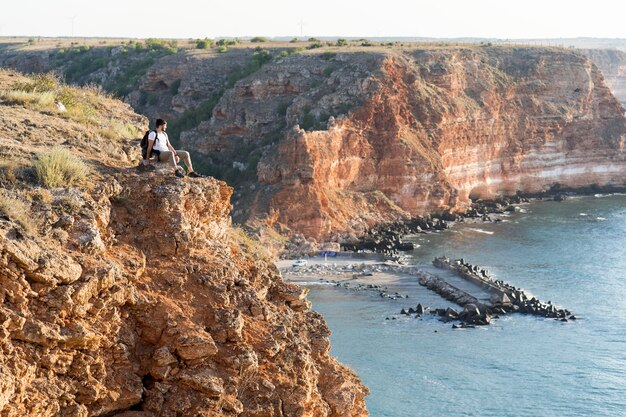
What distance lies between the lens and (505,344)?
178 ft

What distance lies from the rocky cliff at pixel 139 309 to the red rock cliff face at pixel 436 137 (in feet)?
223

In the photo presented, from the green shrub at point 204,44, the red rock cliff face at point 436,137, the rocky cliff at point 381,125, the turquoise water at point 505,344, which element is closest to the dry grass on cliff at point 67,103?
the turquoise water at point 505,344

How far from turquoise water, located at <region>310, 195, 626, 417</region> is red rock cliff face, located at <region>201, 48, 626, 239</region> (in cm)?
1043

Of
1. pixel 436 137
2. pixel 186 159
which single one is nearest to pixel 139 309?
pixel 186 159

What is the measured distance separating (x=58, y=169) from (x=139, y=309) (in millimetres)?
2142

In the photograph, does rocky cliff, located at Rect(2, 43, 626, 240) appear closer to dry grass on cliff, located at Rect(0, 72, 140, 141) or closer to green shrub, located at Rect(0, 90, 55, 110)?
dry grass on cliff, located at Rect(0, 72, 140, 141)

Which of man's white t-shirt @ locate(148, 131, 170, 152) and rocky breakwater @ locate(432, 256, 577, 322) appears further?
rocky breakwater @ locate(432, 256, 577, 322)

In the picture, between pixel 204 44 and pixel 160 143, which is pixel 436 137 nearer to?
pixel 204 44

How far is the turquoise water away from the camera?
145 ft

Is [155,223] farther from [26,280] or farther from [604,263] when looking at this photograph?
[604,263]

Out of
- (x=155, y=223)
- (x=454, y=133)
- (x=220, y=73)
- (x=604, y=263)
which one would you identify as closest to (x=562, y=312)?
(x=604, y=263)

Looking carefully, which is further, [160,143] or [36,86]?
[36,86]

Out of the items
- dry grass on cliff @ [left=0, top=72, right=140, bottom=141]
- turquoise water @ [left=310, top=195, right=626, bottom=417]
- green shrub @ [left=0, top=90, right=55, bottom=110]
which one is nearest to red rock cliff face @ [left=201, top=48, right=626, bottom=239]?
turquoise water @ [left=310, top=195, right=626, bottom=417]

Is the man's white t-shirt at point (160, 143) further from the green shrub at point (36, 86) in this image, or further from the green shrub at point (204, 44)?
the green shrub at point (204, 44)
